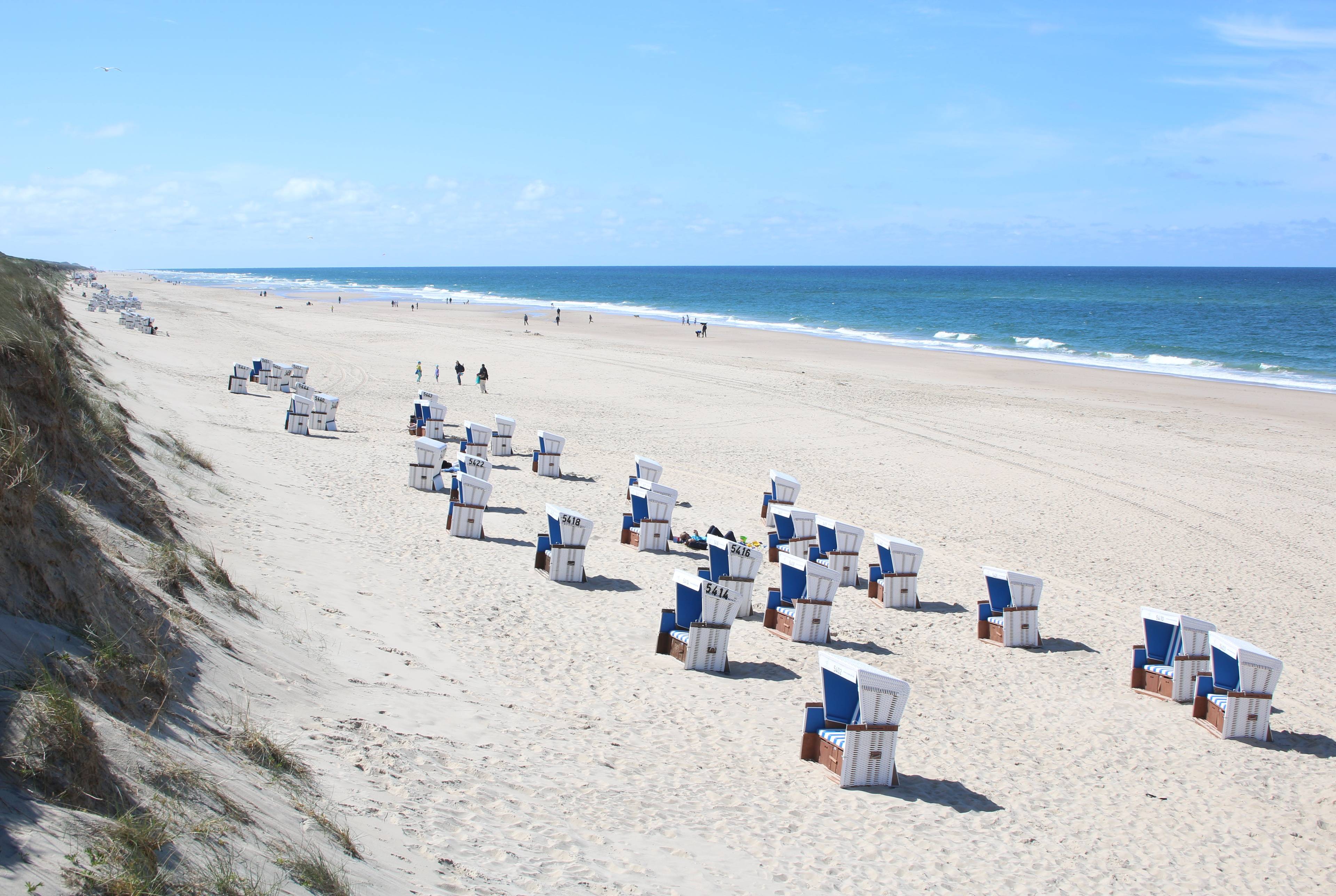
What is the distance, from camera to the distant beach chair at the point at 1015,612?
10789mm

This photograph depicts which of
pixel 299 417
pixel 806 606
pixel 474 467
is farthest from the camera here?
pixel 299 417

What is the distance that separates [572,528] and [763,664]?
3250mm

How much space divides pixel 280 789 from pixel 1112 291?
136m

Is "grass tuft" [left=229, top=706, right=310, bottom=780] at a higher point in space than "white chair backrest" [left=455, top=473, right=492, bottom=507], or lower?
lower

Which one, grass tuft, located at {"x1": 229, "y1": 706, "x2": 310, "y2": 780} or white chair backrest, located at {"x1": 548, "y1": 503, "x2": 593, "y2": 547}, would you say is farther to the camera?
white chair backrest, located at {"x1": 548, "y1": 503, "x2": 593, "y2": 547}

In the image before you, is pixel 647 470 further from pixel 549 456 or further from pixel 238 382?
pixel 238 382

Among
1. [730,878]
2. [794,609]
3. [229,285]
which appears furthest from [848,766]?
[229,285]

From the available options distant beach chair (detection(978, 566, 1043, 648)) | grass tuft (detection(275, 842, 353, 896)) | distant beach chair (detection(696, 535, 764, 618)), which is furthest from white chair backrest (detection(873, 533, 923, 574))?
grass tuft (detection(275, 842, 353, 896))

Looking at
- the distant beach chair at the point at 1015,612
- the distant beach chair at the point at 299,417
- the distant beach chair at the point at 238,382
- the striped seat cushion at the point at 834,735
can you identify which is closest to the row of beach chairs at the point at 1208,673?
the distant beach chair at the point at 1015,612

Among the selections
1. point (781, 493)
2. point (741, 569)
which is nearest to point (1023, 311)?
point (781, 493)

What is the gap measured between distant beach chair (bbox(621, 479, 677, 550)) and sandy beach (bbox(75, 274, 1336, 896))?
11.6 inches

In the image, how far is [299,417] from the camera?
19.4m

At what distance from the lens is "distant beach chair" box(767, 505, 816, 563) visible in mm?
13477

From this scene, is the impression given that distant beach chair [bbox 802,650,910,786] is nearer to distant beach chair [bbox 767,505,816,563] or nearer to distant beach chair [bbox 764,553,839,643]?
distant beach chair [bbox 764,553,839,643]
